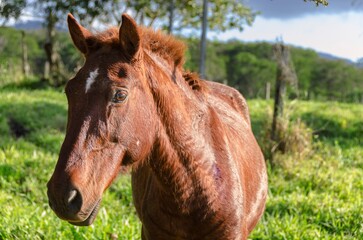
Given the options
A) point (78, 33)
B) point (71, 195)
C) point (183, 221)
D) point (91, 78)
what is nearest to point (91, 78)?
point (91, 78)

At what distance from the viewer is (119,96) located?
231cm

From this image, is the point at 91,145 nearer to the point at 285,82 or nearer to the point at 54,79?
the point at 285,82

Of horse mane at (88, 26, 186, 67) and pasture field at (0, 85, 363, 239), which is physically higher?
horse mane at (88, 26, 186, 67)

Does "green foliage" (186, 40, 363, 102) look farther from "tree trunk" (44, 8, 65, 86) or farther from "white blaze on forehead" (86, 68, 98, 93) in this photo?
"white blaze on forehead" (86, 68, 98, 93)

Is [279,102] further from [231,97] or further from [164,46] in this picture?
[164,46]

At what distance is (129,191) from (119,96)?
424 centimetres

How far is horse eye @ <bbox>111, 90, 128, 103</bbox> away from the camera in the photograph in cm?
230

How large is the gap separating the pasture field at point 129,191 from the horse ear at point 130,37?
253 centimetres

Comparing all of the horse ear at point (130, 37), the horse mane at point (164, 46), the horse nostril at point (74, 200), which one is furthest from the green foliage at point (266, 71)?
the horse nostril at point (74, 200)

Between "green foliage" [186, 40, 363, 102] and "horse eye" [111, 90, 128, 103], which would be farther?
"green foliage" [186, 40, 363, 102]

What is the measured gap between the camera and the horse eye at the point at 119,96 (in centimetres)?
230

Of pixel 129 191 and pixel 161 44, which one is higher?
pixel 161 44

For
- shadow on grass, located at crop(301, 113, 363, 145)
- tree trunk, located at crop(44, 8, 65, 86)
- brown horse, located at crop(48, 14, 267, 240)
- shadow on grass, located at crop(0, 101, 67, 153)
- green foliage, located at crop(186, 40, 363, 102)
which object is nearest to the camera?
brown horse, located at crop(48, 14, 267, 240)

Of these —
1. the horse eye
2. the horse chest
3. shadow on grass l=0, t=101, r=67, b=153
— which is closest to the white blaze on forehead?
the horse eye
